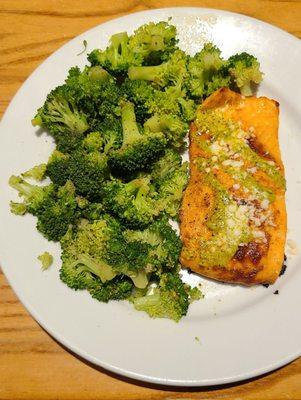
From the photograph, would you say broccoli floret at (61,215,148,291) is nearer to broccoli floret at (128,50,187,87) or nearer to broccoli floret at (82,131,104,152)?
broccoli floret at (82,131,104,152)

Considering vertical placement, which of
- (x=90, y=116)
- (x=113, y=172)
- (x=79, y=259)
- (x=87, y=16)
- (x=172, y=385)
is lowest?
(x=172, y=385)

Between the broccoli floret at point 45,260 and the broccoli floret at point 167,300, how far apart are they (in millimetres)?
535

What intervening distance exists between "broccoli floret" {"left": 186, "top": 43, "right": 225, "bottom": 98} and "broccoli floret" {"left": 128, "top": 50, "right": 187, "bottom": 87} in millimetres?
61

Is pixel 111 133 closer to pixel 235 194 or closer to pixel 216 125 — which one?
pixel 216 125

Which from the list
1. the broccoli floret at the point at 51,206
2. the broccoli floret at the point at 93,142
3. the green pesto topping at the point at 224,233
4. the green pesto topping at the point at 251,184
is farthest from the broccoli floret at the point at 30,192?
the green pesto topping at the point at 251,184

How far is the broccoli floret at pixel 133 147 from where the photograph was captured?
2.93m

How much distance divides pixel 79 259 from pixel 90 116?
0.89m

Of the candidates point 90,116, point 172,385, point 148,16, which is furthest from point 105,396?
point 148,16

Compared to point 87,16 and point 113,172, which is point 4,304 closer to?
point 113,172

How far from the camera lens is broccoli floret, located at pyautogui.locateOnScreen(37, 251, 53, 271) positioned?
2.95 meters

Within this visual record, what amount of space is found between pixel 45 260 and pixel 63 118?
852 millimetres

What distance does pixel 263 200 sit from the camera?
292cm

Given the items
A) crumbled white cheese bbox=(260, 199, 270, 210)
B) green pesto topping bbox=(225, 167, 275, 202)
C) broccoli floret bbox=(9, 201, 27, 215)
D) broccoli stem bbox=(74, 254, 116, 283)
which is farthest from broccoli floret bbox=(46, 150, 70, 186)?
crumbled white cheese bbox=(260, 199, 270, 210)

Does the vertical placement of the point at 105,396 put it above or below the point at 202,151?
below
